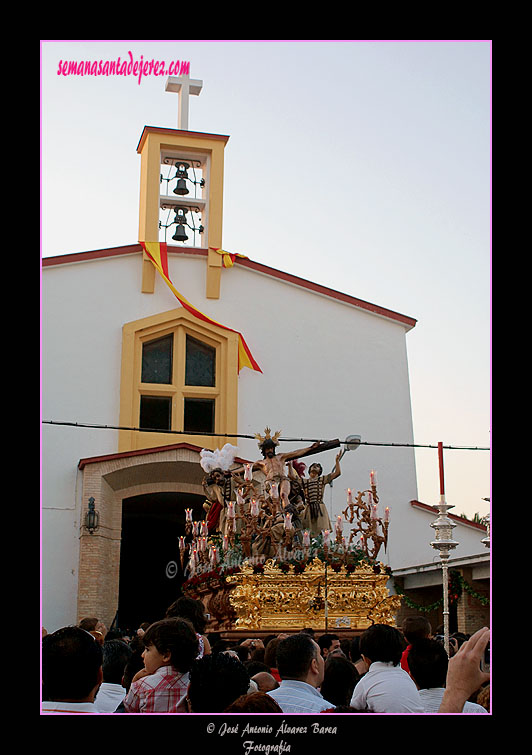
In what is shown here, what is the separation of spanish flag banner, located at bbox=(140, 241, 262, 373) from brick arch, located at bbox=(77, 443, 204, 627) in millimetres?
3037

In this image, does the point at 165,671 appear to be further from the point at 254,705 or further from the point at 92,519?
the point at 92,519

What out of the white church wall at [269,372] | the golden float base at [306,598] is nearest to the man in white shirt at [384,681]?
the golden float base at [306,598]

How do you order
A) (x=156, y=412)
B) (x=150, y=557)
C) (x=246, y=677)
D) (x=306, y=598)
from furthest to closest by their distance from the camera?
(x=150, y=557) < (x=156, y=412) < (x=306, y=598) < (x=246, y=677)

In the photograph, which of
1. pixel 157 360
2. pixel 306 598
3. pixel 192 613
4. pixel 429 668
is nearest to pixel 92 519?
pixel 157 360

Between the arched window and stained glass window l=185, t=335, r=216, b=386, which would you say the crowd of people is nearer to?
the arched window

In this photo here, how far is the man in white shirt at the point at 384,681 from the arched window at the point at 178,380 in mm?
17901

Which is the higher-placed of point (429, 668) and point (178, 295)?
point (178, 295)

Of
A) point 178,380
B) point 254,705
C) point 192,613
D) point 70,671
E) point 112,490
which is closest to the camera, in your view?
point 254,705

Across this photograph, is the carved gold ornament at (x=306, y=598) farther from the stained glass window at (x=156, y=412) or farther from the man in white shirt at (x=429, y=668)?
the stained glass window at (x=156, y=412)

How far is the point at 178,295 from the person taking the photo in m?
24.1

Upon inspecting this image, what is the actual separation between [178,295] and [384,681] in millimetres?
19737

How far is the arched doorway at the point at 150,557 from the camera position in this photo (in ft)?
83.0

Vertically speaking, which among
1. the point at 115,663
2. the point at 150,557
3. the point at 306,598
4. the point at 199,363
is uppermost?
the point at 199,363
